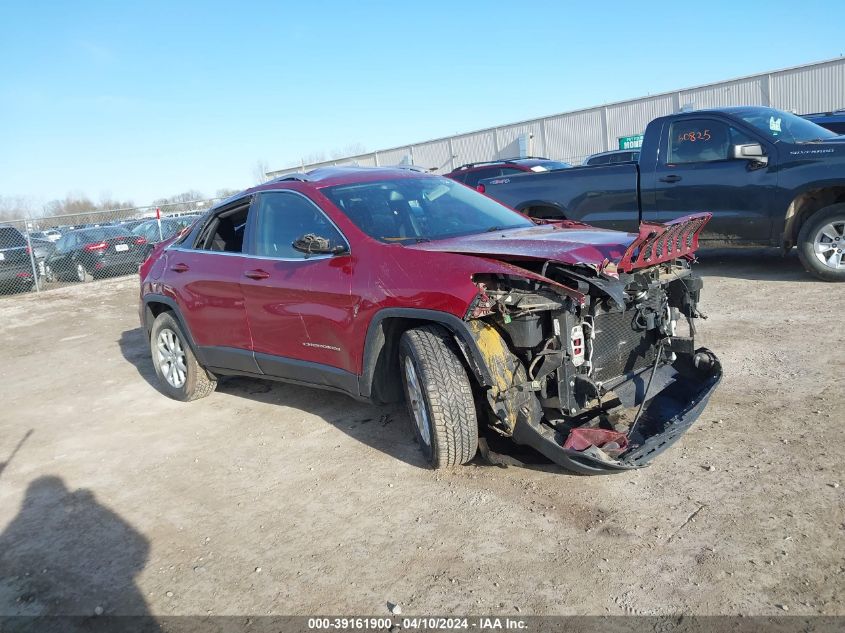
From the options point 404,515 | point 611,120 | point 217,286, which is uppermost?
point 611,120

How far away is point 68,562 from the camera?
340cm

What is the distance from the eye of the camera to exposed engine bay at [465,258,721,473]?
332 centimetres

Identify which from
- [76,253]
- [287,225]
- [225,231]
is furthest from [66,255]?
[287,225]

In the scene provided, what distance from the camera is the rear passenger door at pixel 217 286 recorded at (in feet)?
16.3

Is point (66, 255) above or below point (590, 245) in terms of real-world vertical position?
above

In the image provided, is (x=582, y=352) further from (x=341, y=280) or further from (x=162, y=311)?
(x=162, y=311)

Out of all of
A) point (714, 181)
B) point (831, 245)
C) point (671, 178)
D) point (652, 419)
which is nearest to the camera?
point (652, 419)

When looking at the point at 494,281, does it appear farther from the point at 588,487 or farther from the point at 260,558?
the point at 260,558

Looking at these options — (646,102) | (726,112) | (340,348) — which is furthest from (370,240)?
(646,102)

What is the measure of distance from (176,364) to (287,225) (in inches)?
78.6

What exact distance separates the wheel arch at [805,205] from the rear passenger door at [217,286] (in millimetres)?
5664

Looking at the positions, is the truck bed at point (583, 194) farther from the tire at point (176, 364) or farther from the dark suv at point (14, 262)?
the dark suv at point (14, 262)

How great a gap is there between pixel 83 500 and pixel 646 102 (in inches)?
1089

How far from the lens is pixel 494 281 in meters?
3.43
